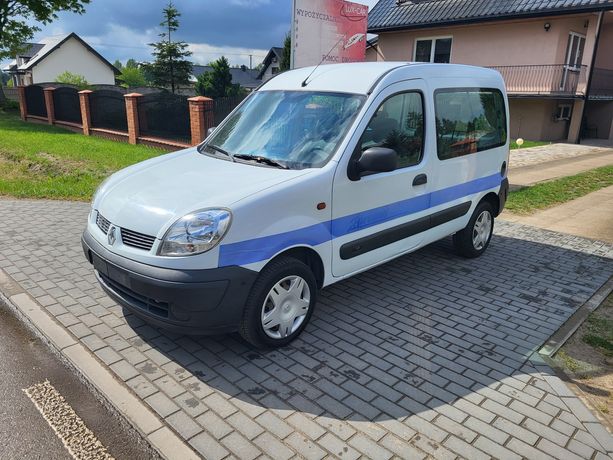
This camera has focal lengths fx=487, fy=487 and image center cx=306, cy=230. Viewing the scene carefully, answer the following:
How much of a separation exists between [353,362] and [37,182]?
27.5ft

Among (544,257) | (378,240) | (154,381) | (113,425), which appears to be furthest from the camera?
(544,257)

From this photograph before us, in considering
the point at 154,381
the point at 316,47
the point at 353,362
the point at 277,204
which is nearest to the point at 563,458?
the point at 353,362

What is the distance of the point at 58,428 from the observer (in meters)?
3.00

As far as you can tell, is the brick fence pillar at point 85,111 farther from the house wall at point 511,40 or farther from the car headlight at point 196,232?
the house wall at point 511,40

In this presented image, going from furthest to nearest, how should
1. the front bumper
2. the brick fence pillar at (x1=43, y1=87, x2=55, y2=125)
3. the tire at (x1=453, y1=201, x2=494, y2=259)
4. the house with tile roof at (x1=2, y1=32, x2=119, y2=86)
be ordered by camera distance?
the house with tile roof at (x1=2, y1=32, x2=119, y2=86) → the brick fence pillar at (x1=43, y1=87, x2=55, y2=125) → the tire at (x1=453, y1=201, x2=494, y2=259) → the front bumper

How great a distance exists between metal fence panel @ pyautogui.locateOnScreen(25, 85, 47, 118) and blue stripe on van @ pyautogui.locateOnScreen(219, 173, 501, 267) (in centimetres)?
2105

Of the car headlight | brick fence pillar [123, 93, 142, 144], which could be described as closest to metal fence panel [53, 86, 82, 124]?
brick fence pillar [123, 93, 142, 144]

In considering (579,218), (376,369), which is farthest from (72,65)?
(376,369)

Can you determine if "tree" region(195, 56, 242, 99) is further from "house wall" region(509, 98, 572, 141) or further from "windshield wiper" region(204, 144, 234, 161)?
"windshield wiper" region(204, 144, 234, 161)

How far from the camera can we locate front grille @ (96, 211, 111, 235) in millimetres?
3779

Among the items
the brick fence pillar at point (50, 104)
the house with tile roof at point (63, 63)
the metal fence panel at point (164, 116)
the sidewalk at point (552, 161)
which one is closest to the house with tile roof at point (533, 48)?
the sidewalk at point (552, 161)

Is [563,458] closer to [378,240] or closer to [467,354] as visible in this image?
[467,354]

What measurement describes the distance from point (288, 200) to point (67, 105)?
1873 centimetres

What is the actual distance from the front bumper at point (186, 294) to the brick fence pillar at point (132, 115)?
39.5 ft
